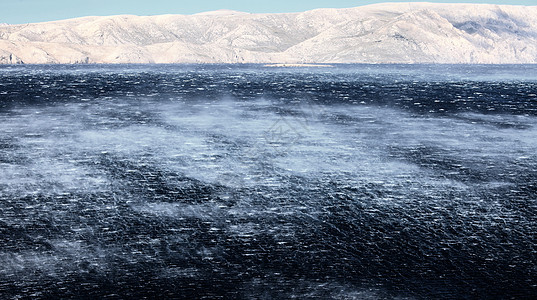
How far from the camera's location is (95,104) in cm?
10231

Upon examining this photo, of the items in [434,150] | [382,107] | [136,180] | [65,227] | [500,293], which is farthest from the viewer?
[382,107]

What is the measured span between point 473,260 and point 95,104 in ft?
278

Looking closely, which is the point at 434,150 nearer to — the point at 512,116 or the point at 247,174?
the point at 247,174

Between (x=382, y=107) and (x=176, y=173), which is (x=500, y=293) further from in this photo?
(x=382, y=107)

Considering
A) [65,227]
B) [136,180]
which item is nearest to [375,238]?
[65,227]

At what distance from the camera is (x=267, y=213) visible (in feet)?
112

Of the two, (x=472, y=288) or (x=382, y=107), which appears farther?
(x=382, y=107)

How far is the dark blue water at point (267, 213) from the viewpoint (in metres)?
25.0

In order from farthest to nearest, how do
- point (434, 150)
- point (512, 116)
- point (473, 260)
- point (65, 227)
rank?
point (512, 116)
point (434, 150)
point (65, 227)
point (473, 260)

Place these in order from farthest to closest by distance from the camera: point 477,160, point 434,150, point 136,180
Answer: point 434,150, point 477,160, point 136,180

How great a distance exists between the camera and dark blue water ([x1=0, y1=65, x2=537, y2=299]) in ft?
82.1

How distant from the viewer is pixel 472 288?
24266 millimetres

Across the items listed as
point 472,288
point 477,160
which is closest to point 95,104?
point 477,160

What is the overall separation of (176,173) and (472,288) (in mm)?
24414
